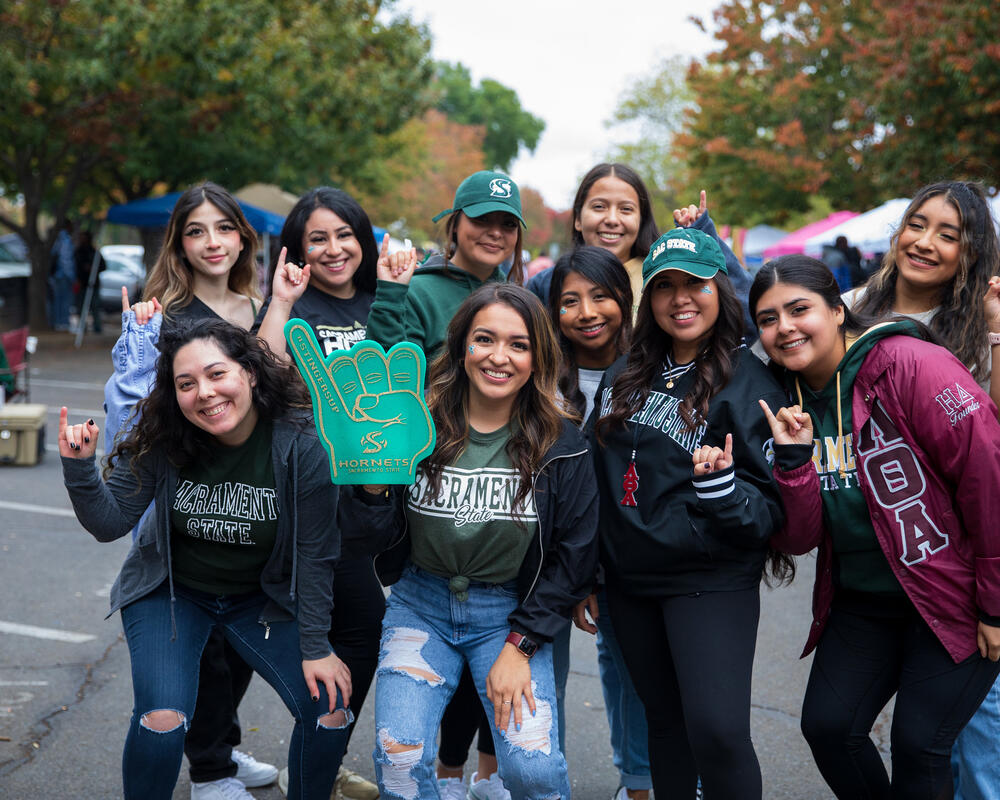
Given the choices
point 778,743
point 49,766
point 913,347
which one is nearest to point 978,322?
point 913,347

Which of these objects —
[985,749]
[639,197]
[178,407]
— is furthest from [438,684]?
[639,197]

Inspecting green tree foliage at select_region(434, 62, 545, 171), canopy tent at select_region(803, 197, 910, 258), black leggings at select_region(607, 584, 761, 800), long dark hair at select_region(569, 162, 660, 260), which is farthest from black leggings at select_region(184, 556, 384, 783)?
green tree foliage at select_region(434, 62, 545, 171)

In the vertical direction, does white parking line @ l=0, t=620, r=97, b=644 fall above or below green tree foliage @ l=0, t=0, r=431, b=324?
below

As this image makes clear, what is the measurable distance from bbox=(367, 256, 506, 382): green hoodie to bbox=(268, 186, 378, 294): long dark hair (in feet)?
0.81

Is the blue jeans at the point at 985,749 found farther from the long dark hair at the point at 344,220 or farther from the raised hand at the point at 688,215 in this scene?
the long dark hair at the point at 344,220

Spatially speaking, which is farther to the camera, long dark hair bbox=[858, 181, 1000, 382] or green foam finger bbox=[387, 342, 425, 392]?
long dark hair bbox=[858, 181, 1000, 382]

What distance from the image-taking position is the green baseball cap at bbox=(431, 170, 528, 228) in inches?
128

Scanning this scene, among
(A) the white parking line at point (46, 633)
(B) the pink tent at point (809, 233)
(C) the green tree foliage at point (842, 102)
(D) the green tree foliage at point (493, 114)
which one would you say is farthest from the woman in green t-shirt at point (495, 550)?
(D) the green tree foliage at point (493, 114)

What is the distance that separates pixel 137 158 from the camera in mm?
16141

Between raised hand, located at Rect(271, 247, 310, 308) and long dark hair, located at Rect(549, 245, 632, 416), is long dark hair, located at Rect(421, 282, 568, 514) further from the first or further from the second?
raised hand, located at Rect(271, 247, 310, 308)

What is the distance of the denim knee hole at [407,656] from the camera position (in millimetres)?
2619

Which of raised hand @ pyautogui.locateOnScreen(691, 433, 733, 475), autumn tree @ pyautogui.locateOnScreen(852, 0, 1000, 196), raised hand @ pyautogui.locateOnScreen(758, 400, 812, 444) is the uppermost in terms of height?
autumn tree @ pyautogui.locateOnScreen(852, 0, 1000, 196)

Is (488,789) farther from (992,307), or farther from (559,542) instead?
(992,307)

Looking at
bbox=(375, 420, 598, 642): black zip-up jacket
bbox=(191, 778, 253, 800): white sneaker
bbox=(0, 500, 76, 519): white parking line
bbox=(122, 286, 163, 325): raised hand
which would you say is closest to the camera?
bbox=(375, 420, 598, 642): black zip-up jacket
